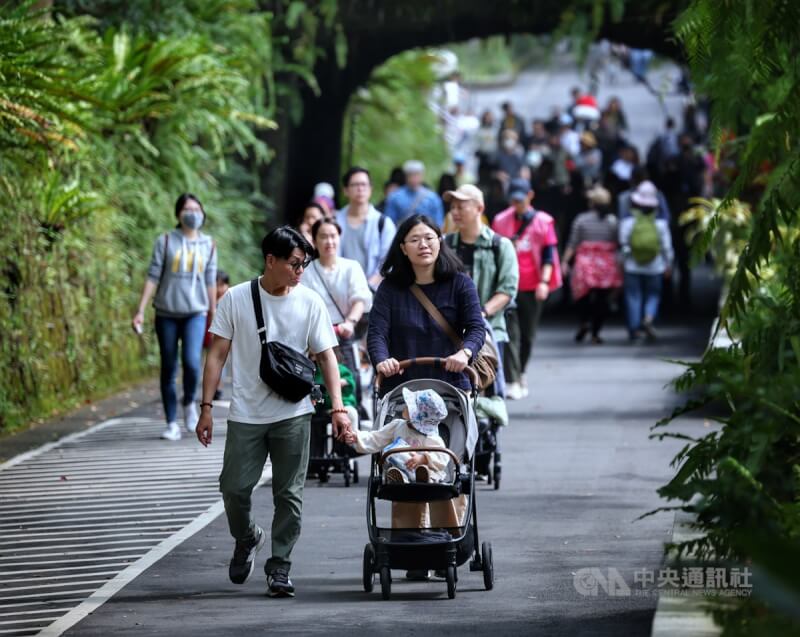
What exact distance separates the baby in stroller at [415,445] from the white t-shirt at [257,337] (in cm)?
40

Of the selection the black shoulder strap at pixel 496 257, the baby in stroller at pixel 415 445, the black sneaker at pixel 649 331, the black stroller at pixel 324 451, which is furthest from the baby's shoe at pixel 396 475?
the black sneaker at pixel 649 331

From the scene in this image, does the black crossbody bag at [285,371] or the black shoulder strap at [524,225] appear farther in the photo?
the black shoulder strap at [524,225]

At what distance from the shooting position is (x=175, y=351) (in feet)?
46.0

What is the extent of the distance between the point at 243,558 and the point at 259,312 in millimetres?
1190

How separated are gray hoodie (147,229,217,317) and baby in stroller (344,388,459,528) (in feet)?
18.6

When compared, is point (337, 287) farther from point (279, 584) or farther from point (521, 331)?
point (521, 331)

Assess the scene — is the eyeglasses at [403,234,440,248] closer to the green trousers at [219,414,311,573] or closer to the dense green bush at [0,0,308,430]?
the green trousers at [219,414,311,573]

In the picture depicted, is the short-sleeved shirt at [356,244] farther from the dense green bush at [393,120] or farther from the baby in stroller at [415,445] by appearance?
the dense green bush at [393,120]

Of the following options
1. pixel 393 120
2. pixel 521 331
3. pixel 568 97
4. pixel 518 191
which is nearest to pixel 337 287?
pixel 518 191

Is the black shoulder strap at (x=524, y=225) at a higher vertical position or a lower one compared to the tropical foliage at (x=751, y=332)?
lower

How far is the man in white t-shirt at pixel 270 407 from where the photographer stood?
331 inches

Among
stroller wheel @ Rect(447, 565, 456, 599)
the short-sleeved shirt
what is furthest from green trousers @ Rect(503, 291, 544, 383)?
stroller wheel @ Rect(447, 565, 456, 599)

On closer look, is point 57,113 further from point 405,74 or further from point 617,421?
point 405,74

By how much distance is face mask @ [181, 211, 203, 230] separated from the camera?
13.8 meters
